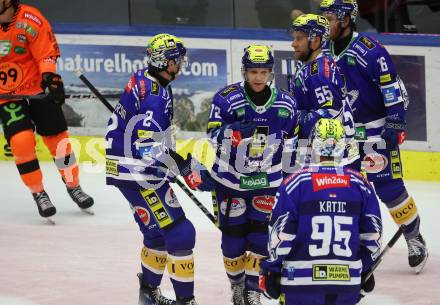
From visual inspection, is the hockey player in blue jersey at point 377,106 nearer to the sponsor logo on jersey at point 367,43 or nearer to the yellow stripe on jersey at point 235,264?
the sponsor logo on jersey at point 367,43

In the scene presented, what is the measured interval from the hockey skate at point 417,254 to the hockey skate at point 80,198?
248cm

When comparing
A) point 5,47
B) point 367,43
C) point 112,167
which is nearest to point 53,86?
point 5,47

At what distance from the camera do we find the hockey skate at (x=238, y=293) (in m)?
6.38

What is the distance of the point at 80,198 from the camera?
28.5ft

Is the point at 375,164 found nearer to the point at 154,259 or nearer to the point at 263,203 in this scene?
the point at 263,203

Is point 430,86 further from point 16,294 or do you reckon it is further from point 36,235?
point 16,294

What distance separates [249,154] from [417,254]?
1.47 m

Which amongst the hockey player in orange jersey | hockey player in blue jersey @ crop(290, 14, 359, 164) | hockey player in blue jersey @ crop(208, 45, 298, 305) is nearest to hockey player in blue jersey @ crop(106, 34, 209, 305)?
hockey player in blue jersey @ crop(208, 45, 298, 305)

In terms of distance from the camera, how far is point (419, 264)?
23.5ft

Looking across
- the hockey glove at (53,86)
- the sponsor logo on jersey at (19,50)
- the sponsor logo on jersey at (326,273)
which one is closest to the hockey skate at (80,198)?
the hockey glove at (53,86)

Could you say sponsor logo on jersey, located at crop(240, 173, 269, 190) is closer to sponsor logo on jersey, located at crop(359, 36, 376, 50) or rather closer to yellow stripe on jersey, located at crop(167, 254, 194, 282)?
yellow stripe on jersey, located at crop(167, 254, 194, 282)

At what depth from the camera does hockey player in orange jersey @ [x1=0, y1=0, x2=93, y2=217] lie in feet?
27.6

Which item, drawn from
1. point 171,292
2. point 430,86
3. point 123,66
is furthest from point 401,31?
point 171,292

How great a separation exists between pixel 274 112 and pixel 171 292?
1279 millimetres
